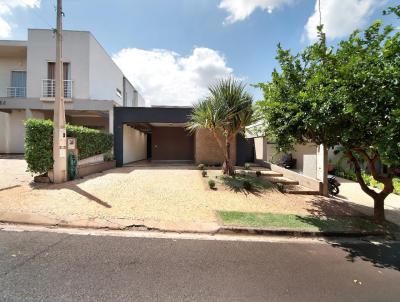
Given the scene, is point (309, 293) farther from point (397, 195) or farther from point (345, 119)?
point (397, 195)

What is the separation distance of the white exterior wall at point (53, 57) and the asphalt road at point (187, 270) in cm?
1360

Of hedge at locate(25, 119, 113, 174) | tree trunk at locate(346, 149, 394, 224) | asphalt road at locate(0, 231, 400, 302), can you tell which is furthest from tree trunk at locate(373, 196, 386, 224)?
hedge at locate(25, 119, 113, 174)

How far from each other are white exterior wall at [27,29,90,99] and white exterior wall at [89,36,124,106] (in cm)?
44

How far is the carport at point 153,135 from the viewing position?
42.8 feet

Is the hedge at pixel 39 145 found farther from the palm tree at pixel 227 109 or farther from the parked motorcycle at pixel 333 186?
the parked motorcycle at pixel 333 186

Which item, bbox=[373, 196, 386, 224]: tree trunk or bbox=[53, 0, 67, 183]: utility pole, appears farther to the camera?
bbox=[53, 0, 67, 183]: utility pole

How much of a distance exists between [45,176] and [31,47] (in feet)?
40.6

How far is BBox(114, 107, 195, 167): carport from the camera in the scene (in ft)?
42.8

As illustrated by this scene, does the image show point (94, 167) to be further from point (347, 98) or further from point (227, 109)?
point (347, 98)

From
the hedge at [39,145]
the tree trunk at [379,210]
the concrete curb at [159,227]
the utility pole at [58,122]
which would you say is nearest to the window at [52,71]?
the utility pole at [58,122]

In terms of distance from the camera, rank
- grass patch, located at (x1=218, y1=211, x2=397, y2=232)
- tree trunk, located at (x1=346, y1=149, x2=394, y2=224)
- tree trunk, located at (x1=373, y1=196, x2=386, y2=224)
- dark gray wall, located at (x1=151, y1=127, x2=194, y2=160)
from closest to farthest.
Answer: grass patch, located at (x1=218, y1=211, x2=397, y2=232), tree trunk, located at (x1=346, y1=149, x2=394, y2=224), tree trunk, located at (x1=373, y1=196, x2=386, y2=224), dark gray wall, located at (x1=151, y1=127, x2=194, y2=160)

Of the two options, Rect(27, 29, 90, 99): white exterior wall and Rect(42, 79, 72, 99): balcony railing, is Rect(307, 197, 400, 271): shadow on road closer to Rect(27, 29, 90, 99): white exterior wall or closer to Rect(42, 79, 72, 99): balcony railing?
Rect(27, 29, 90, 99): white exterior wall

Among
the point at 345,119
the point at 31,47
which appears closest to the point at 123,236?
the point at 345,119

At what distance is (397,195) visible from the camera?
29.7ft
